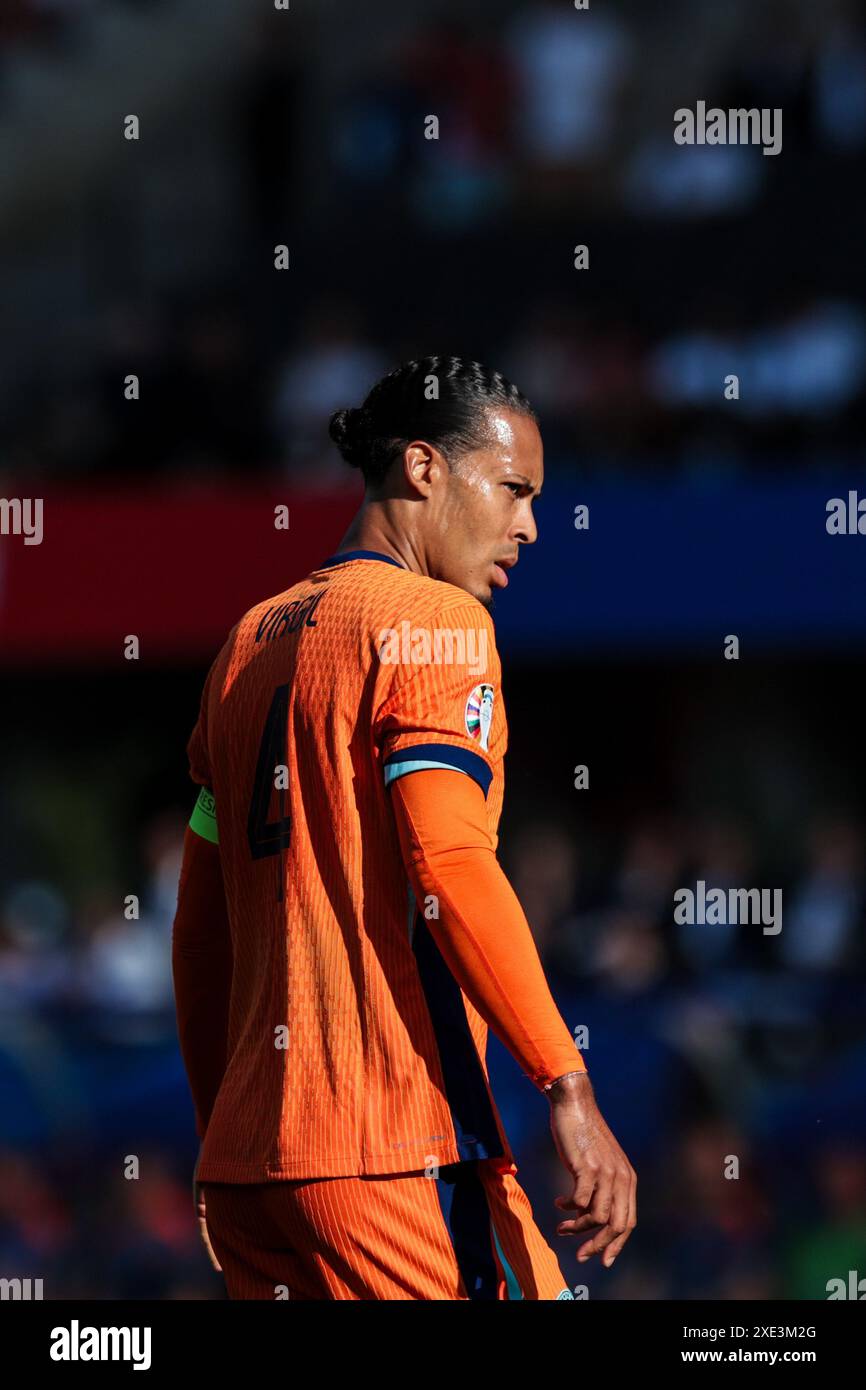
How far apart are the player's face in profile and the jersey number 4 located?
35cm

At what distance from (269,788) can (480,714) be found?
12.3 inches

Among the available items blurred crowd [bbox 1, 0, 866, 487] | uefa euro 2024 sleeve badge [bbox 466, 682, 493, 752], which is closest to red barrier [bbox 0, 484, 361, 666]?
blurred crowd [bbox 1, 0, 866, 487]

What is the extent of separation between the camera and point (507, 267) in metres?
9.55

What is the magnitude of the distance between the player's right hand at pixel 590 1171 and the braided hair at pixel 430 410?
943 mm

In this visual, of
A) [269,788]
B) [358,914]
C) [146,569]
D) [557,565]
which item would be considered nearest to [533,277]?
[557,565]

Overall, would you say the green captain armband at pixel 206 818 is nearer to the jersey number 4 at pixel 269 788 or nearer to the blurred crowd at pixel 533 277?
the jersey number 4 at pixel 269 788

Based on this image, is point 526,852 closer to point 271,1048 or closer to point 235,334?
point 235,334

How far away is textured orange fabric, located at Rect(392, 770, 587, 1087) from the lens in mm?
2506

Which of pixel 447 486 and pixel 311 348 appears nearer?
pixel 447 486

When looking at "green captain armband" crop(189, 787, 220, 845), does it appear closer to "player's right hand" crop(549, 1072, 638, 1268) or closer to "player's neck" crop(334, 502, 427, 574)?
"player's neck" crop(334, 502, 427, 574)
